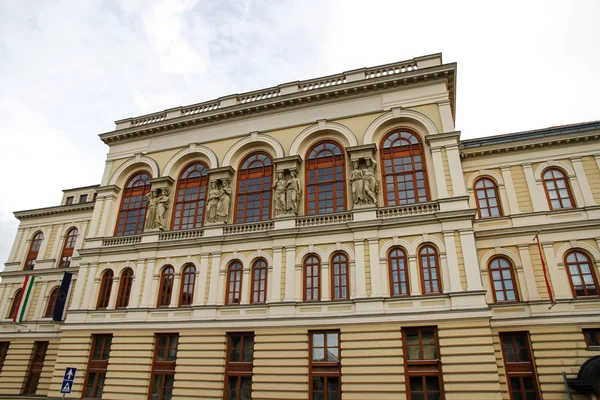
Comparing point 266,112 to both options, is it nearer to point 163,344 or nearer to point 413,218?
point 413,218

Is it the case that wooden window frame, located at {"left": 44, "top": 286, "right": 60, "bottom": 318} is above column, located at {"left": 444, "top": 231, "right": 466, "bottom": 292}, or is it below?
above

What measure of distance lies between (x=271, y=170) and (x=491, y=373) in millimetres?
15677

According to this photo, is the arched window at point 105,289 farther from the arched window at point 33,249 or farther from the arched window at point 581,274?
the arched window at point 581,274

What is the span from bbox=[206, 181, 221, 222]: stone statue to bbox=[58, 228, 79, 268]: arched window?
1677 centimetres

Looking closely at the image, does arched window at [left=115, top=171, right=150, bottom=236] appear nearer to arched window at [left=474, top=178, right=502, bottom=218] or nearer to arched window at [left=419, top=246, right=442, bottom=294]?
arched window at [left=419, top=246, right=442, bottom=294]

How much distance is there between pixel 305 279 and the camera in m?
20.9

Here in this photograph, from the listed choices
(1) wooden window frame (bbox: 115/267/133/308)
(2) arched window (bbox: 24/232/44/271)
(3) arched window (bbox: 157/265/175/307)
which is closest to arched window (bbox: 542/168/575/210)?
(3) arched window (bbox: 157/265/175/307)

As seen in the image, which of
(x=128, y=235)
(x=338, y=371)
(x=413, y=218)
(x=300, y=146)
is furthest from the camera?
(x=128, y=235)

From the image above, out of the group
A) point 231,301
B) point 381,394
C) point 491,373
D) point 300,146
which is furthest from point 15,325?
Answer: point 491,373

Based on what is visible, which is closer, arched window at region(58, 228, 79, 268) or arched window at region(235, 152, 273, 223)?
arched window at region(235, 152, 273, 223)

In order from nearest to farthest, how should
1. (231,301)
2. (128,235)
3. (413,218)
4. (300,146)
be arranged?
(413,218) < (231,301) < (300,146) < (128,235)

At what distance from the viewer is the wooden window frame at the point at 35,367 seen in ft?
96.1

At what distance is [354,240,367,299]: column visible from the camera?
19.4 m

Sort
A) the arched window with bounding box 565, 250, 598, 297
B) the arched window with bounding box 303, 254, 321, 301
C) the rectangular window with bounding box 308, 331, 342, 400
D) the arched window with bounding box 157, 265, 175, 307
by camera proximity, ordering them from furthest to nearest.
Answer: the arched window with bounding box 157, 265, 175, 307, the arched window with bounding box 303, 254, 321, 301, the arched window with bounding box 565, 250, 598, 297, the rectangular window with bounding box 308, 331, 342, 400
